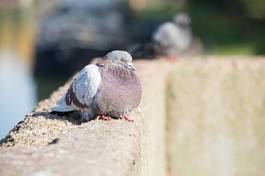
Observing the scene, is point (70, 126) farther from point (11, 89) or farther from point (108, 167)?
point (11, 89)

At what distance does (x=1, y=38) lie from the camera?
54.5 metres

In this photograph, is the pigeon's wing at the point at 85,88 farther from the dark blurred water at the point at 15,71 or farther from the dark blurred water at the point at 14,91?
the dark blurred water at the point at 14,91

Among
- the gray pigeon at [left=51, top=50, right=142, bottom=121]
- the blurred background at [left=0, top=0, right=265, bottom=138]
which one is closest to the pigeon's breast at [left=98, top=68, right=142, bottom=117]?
the gray pigeon at [left=51, top=50, right=142, bottom=121]

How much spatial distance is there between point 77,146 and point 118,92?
58.7 inches

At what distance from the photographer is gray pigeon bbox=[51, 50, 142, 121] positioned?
7.57 metres

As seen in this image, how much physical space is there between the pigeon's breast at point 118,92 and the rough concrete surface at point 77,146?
0.46ft

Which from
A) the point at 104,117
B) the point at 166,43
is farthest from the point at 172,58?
the point at 104,117

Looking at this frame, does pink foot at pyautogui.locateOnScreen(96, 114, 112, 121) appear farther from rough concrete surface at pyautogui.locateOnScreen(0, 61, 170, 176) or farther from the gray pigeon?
rough concrete surface at pyautogui.locateOnScreen(0, 61, 170, 176)

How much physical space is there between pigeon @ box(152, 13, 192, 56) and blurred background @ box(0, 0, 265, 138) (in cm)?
973

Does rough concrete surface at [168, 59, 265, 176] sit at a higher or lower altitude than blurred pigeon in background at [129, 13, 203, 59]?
lower

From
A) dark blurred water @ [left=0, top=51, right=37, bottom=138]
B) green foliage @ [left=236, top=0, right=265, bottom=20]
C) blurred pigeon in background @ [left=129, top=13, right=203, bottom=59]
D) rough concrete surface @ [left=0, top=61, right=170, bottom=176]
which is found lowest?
dark blurred water @ [left=0, top=51, right=37, bottom=138]

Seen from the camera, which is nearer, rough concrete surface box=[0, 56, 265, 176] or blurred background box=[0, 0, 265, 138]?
rough concrete surface box=[0, 56, 265, 176]

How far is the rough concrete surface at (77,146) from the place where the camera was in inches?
215

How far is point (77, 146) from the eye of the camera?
6156mm
